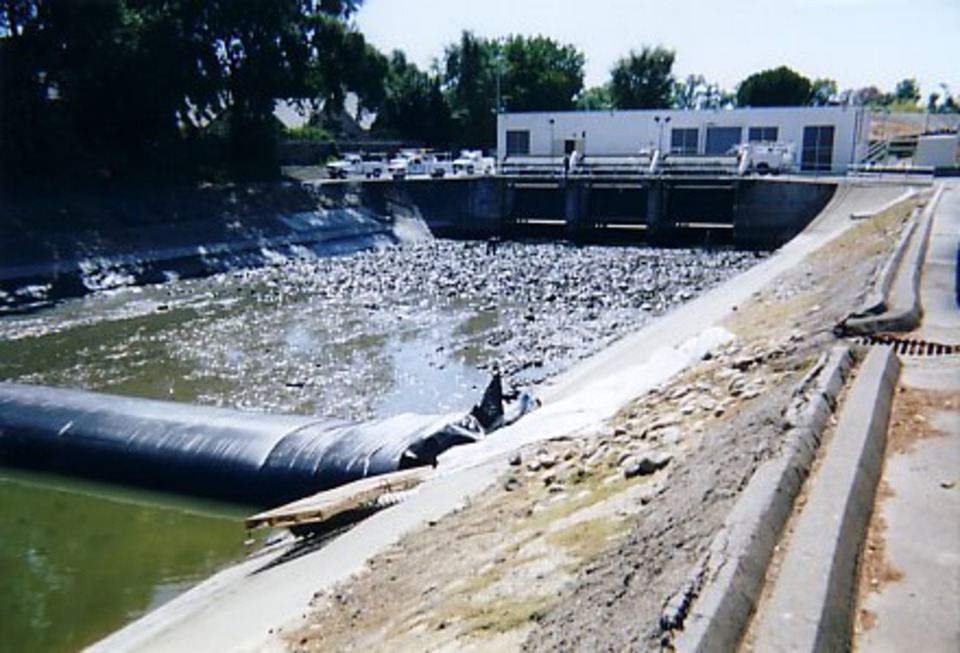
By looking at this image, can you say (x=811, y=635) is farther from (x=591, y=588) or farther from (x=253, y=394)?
(x=253, y=394)

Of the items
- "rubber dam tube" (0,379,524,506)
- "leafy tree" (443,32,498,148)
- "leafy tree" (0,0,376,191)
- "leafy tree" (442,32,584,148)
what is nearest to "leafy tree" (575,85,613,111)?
"leafy tree" (442,32,584,148)

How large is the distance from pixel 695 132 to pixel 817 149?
21.9 ft

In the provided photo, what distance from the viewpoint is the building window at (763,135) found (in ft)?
147

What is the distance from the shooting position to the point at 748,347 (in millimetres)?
10594

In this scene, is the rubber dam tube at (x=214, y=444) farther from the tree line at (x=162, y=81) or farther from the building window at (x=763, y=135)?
the building window at (x=763, y=135)

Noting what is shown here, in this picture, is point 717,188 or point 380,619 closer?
point 380,619

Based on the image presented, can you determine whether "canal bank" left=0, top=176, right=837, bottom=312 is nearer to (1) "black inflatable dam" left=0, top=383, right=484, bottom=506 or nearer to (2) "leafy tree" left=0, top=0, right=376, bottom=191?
(2) "leafy tree" left=0, top=0, right=376, bottom=191

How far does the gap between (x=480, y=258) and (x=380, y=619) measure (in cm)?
2821

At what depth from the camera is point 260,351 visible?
1864 cm

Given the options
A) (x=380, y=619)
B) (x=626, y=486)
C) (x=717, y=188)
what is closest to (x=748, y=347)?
(x=626, y=486)

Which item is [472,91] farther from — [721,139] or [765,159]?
[765,159]

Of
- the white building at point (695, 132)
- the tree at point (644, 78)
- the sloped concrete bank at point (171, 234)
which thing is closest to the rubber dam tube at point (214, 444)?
the sloped concrete bank at point (171, 234)

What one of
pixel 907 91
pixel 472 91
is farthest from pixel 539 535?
pixel 907 91

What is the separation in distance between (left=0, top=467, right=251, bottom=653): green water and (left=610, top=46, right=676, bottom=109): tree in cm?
6712
